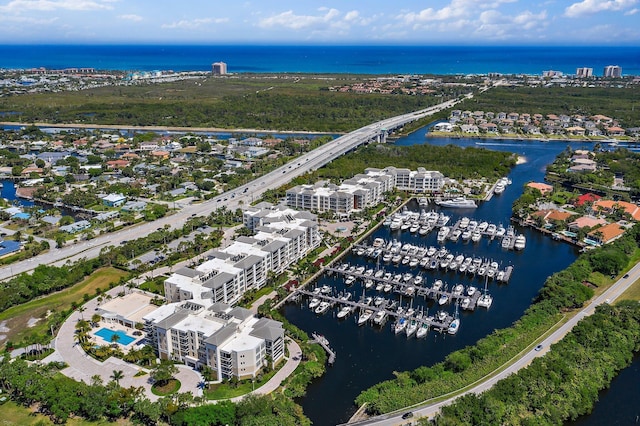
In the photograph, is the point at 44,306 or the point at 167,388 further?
the point at 44,306

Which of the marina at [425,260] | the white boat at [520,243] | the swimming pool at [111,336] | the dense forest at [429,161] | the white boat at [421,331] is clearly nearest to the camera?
the swimming pool at [111,336]

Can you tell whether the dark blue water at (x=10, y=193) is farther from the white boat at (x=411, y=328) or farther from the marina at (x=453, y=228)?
the white boat at (x=411, y=328)

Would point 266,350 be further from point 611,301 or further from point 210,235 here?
point 611,301

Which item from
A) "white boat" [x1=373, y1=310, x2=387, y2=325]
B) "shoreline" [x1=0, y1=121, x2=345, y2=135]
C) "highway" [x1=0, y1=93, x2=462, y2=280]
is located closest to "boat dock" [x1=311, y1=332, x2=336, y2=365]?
"white boat" [x1=373, y1=310, x2=387, y2=325]

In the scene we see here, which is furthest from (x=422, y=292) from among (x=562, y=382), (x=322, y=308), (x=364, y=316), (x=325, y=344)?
(x=562, y=382)

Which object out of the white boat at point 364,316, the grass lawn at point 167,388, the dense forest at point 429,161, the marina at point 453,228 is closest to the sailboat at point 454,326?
the white boat at point 364,316

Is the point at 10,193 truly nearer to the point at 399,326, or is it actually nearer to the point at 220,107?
the point at 399,326
